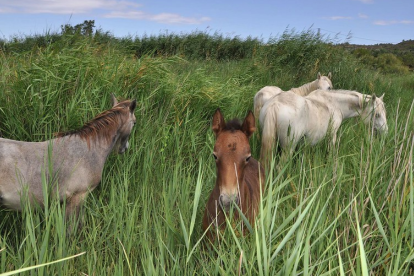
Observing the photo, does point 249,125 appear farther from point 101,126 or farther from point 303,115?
point 303,115

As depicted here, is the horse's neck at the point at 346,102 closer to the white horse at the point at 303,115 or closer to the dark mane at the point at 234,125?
the white horse at the point at 303,115

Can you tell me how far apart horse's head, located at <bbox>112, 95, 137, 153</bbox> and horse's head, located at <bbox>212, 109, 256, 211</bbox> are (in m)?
1.67

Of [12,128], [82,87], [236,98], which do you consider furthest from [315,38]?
[12,128]

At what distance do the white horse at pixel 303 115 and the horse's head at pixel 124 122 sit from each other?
1.70 metres

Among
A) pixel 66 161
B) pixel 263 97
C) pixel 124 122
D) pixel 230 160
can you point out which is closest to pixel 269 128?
pixel 263 97

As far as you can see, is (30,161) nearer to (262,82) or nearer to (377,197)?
(377,197)

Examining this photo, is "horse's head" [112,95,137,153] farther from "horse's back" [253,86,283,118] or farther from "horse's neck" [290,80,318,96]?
"horse's neck" [290,80,318,96]

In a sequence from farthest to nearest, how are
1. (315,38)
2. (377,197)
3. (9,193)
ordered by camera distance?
(315,38), (9,193), (377,197)

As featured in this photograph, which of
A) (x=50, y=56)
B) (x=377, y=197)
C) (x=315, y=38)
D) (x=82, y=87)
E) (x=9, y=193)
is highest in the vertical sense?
(x=315, y=38)

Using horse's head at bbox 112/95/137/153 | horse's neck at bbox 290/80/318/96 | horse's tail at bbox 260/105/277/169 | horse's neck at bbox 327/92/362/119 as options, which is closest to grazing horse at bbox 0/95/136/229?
horse's head at bbox 112/95/137/153

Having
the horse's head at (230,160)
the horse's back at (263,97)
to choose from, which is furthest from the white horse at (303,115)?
the horse's head at (230,160)

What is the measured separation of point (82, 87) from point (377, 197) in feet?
12.4

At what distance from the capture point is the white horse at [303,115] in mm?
4855

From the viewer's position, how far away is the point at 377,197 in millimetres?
2420
